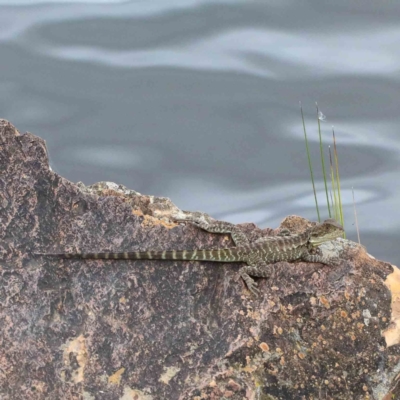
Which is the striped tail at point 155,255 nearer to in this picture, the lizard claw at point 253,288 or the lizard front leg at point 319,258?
the lizard claw at point 253,288

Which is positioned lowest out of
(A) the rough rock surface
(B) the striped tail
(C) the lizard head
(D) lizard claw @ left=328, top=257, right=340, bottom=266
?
(A) the rough rock surface

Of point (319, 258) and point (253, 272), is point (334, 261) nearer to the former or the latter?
point (319, 258)

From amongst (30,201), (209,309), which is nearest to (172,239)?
(209,309)

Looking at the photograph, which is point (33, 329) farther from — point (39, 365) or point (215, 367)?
point (215, 367)

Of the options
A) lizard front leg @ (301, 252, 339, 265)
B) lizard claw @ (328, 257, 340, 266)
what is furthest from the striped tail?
lizard claw @ (328, 257, 340, 266)

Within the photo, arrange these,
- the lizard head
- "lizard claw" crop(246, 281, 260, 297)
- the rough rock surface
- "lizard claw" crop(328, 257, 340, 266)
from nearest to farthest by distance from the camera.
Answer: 1. the rough rock surface
2. "lizard claw" crop(246, 281, 260, 297)
3. "lizard claw" crop(328, 257, 340, 266)
4. the lizard head

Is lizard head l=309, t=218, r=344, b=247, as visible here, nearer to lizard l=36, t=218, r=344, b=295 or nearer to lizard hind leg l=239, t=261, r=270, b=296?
lizard l=36, t=218, r=344, b=295
